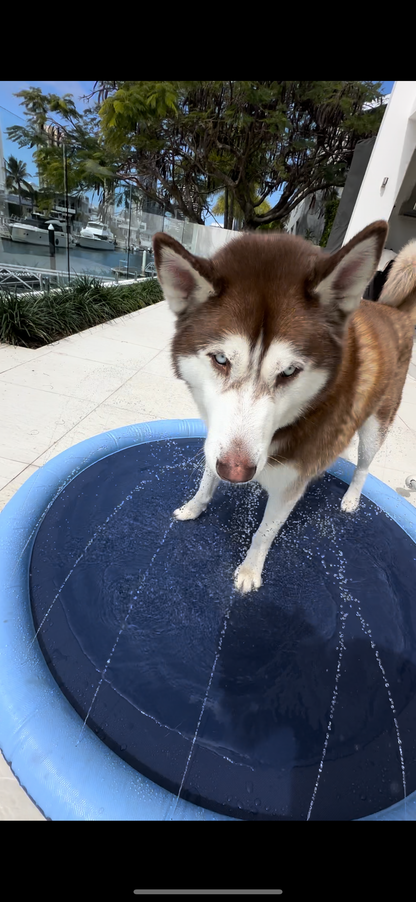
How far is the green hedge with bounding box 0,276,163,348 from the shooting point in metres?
5.54

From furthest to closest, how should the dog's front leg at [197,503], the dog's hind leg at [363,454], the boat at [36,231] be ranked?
the boat at [36,231] → the dog's hind leg at [363,454] → the dog's front leg at [197,503]

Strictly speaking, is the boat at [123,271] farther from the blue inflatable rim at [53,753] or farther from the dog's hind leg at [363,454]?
the blue inflatable rim at [53,753]

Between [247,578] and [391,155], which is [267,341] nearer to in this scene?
[247,578]

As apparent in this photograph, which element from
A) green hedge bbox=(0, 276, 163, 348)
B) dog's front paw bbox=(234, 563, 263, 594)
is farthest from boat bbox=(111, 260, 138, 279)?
dog's front paw bbox=(234, 563, 263, 594)

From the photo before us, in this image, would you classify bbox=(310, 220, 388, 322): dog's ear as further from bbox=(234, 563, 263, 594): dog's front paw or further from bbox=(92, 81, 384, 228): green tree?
bbox=(92, 81, 384, 228): green tree

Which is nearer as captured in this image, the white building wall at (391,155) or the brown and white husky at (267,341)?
the brown and white husky at (267,341)

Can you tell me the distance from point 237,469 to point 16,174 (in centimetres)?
778

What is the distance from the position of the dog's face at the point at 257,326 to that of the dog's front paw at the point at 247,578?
1.04m

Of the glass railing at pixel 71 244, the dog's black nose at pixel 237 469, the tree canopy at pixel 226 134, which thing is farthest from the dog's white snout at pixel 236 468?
the tree canopy at pixel 226 134

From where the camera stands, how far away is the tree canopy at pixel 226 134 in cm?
1220

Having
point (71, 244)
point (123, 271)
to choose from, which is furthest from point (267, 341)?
point (123, 271)

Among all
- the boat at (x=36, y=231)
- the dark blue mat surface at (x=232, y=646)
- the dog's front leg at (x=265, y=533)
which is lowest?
the dark blue mat surface at (x=232, y=646)

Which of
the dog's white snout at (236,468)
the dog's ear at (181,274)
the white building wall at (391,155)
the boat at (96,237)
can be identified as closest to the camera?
the dog's white snout at (236,468)

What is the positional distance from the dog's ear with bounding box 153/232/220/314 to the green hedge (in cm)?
456
